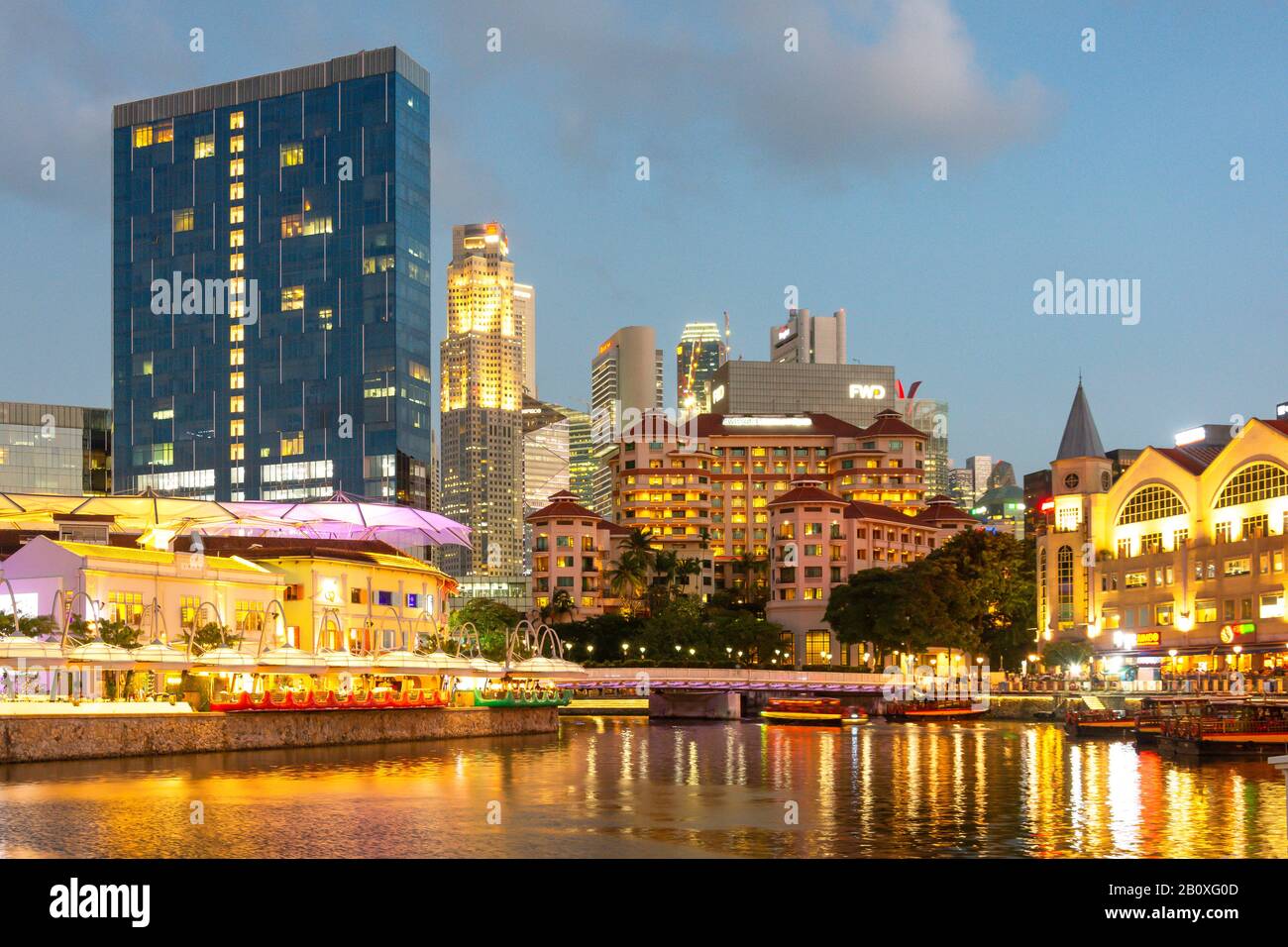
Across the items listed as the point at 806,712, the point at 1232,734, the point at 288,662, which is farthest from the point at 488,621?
the point at 1232,734

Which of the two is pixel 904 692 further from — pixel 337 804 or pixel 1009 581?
pixel 337 804

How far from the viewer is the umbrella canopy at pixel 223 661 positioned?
81.1 metres

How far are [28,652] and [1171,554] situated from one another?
103626 millimetres

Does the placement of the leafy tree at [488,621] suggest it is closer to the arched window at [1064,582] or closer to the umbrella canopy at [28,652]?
the arched window at [1064,582]

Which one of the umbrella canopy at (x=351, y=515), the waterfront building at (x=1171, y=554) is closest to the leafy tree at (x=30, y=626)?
the umbrella canopy at (x=351, y=515)

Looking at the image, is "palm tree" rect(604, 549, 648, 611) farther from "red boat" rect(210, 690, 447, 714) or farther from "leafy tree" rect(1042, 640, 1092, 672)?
"red boat" rect(210, 690, 447, 714)

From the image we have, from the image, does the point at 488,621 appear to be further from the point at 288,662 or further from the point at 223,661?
the point at 223,661

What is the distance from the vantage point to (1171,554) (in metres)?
139

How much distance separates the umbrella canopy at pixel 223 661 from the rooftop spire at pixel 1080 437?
333 feet

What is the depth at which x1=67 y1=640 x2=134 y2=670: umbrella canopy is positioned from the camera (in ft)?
242

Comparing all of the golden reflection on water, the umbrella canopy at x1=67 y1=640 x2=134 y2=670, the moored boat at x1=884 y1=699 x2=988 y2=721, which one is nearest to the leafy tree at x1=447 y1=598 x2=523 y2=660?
the moored boat at x1=884 y1=699 x2=988 y2=721
